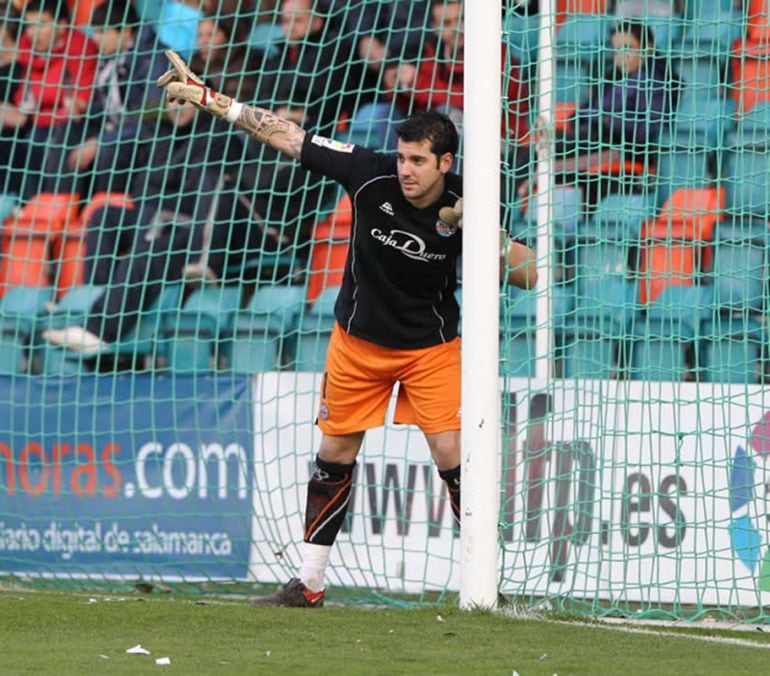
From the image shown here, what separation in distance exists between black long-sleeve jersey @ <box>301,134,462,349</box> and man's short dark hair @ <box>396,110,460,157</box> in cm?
18

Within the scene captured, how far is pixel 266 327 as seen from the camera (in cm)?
753

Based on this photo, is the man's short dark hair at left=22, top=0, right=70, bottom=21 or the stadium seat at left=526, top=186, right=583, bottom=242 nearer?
the stadium seat at left=526, top=186, right=583, bottom=242

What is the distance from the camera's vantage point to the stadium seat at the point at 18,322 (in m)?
7.96

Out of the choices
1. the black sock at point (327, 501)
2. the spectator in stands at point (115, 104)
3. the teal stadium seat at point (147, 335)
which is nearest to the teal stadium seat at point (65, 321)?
the teal stadium seat at point (147, 335)

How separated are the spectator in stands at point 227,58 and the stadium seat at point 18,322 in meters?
1.46

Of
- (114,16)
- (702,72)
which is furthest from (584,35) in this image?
(114,16)

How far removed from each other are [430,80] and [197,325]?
5.55 ft

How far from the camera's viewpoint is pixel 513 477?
6.60 m

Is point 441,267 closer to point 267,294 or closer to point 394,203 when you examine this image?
point 394,203

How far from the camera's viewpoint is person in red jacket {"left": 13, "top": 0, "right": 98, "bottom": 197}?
8398 mm

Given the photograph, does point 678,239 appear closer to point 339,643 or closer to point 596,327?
point 596,327

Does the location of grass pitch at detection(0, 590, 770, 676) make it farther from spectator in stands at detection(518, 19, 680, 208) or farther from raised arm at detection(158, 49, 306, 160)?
spectator in stands at detection(518, 19, 680, 208)

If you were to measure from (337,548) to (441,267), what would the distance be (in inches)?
74.3

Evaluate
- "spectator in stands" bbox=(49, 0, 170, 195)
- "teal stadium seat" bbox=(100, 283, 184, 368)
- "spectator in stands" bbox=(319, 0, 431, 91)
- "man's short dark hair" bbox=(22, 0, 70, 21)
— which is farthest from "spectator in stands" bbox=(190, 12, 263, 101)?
"teal stadium seat" bbox=(100, 283, 184, 368)
